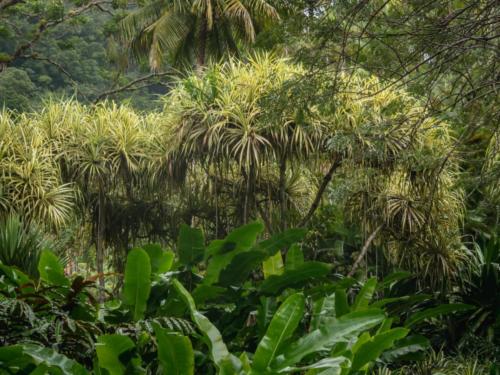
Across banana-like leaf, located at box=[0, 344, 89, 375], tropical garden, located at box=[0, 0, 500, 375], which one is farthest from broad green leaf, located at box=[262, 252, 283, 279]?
banana-like leaf, located at box=[0, 344, 89, 375]

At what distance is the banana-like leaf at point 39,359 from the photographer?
4176mm

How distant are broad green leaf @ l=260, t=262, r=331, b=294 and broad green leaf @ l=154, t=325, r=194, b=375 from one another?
3.70 ft

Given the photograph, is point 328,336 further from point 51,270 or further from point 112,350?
point 51,270

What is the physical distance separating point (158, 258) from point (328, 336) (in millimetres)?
1535

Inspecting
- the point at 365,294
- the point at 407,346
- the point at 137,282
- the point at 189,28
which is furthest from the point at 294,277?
the point at 189,28

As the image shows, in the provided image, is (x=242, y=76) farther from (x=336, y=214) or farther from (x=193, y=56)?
(x=193, y=56)

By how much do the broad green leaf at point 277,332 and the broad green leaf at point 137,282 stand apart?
94 cm

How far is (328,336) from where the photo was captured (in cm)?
458

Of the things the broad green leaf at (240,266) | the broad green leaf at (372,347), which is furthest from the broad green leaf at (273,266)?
the broad green leaf at (372,347)

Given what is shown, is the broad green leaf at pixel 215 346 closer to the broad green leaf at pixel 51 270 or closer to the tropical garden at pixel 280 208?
the tropical garden at pixel 280 208

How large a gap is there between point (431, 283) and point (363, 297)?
15.1ft

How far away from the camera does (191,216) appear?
12.3m

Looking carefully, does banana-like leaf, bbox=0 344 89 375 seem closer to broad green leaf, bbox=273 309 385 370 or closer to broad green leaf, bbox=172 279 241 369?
broad green leaf, bbox=172 279 241 369

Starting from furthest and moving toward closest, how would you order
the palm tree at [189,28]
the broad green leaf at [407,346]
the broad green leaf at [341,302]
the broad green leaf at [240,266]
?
1. the palm tree at [189,28]
2. the broad green leaf at [407,346]
3. the broad green leaf at [341,302]
4. the broad green leaf at [240,266]
